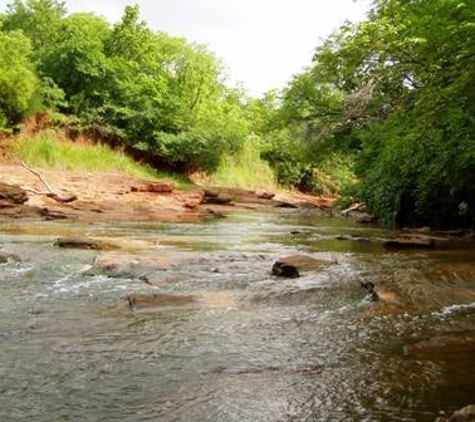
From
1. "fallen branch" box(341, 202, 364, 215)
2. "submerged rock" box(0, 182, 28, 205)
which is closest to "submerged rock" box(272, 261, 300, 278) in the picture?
"submerged rock" box(0, 182, 28, 205)

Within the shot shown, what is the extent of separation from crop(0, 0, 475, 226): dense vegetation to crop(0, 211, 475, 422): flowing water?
3.38m

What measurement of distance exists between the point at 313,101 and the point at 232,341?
1160 inches

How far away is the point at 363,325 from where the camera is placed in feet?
19.5

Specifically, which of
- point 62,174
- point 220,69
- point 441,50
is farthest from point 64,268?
point 220,69

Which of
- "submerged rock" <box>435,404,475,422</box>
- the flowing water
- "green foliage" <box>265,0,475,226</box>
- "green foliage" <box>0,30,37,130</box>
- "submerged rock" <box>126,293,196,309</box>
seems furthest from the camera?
"green foliage" <box>0,30,37,130</box>

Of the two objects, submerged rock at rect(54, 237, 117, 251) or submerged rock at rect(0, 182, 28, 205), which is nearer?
submerged rock at rect(54, 237, 117, 251)

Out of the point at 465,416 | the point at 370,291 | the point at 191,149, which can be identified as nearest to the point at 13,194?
the point at 370,291

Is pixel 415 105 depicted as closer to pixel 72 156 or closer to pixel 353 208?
pixel 353 208

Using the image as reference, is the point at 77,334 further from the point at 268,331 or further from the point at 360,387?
the point at 360,387

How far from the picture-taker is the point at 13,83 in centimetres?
2556

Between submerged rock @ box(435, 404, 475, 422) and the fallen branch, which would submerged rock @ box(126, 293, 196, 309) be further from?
the fallen branch

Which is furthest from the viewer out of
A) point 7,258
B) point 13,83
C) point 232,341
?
point 13,83

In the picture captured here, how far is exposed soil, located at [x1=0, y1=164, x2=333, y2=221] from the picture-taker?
730 inches

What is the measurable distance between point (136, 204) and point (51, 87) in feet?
35.1
